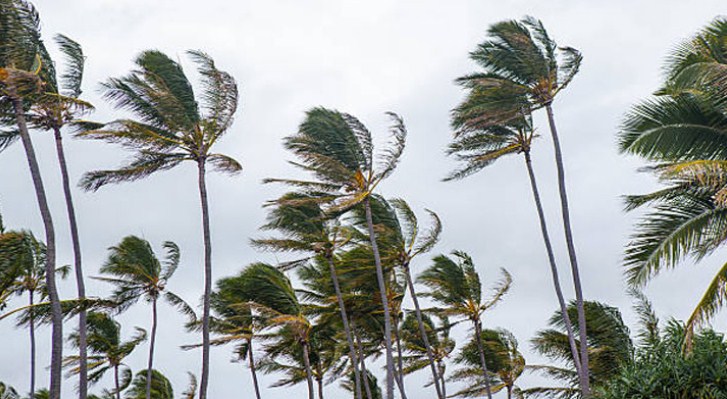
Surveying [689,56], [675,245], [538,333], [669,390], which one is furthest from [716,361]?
[538,333]

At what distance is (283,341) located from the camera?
3309 cm

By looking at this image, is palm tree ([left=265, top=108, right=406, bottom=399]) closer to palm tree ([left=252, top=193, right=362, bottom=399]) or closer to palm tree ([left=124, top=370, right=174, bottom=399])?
palm tree ([left=252, top=193, right=362, bottom=399])

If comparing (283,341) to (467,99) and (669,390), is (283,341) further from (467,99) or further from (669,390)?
(669,390)

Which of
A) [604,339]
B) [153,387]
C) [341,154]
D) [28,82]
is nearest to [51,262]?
[28,82]

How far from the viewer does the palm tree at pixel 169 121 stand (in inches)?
863

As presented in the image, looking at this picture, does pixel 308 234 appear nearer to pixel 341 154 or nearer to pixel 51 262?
pixel 341 154

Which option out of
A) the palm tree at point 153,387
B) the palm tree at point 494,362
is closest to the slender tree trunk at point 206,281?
the palm tree at point 494,362

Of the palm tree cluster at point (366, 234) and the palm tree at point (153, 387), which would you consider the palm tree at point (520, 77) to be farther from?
the palm tree at point (153, 387)

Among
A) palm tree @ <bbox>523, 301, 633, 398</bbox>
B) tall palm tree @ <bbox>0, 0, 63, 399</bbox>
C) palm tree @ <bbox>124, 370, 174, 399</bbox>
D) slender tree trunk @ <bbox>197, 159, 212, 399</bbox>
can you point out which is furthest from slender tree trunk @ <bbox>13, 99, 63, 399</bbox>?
palm tree @ <bbox>124, 370, 174, 399</bbox>

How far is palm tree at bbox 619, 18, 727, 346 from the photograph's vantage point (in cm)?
1353

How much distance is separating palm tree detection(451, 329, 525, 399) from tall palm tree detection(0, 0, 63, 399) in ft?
75.4

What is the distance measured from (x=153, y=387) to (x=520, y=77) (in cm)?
3279

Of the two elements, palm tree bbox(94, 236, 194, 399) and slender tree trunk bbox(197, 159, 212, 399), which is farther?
palm tree bbox(94, 236, 194, 399)

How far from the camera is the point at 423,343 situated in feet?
127
